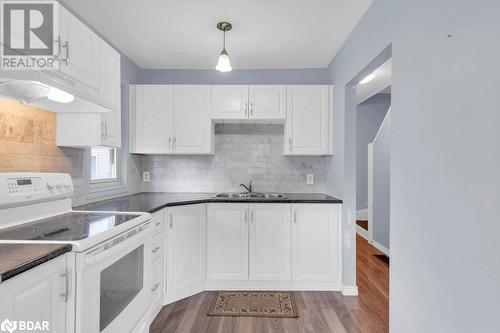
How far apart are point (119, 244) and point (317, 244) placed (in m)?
1.93

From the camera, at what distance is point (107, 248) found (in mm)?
1317

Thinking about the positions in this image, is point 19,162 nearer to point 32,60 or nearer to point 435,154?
point 32,60

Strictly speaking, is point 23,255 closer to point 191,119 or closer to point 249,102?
point 191,119

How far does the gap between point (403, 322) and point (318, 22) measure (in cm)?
230

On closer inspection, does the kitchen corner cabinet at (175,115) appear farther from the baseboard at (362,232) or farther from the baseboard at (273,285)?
the baseboard at (362,232)

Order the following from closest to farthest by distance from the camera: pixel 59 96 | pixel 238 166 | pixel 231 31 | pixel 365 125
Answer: pixel 59 96
pixel 231 31
pixel 238 166
pixel 365 125

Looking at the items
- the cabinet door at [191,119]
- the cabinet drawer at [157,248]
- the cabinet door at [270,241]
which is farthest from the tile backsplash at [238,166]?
the cabinet drawer at [157,248]

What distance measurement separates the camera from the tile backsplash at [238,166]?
10.7 ft

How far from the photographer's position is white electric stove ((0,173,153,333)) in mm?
1171

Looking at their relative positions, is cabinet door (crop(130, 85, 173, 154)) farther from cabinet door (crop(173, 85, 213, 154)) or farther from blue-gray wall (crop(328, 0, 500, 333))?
blue-gray wall (crop(328, 0, 500, 333))

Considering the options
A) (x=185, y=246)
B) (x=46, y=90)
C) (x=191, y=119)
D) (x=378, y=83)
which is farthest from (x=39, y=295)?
(x=378, y=83)

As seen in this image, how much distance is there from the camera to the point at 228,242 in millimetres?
2674

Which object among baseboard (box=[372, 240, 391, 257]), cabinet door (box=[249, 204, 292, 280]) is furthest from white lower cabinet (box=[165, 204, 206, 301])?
baseboard (box=[372, 240, 391, 257])

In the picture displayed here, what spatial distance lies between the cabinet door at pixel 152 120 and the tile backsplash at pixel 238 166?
323mm
